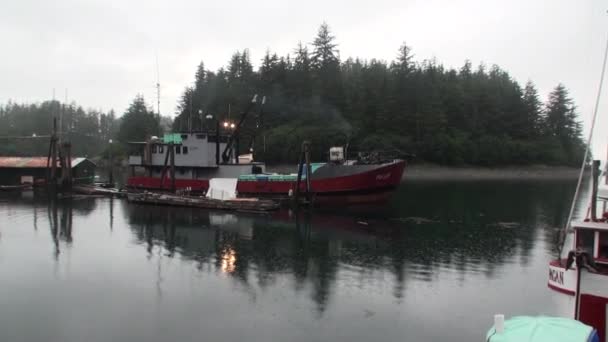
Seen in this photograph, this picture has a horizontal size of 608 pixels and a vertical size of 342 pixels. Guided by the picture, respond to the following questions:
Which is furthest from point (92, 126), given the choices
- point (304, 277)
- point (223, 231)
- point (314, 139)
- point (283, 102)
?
point (304, 277)

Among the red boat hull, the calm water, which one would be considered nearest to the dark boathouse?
the calm water

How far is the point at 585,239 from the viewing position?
11406 millimetres

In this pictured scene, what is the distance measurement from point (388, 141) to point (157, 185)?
165ft

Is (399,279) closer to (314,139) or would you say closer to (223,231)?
(223,231)

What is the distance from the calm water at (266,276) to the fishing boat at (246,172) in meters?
5.10

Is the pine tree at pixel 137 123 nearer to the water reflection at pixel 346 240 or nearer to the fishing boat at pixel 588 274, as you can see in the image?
the water reflection at pixel 346 240

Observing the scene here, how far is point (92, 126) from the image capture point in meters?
162

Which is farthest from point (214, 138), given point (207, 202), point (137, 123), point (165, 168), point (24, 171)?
point (137, 123)

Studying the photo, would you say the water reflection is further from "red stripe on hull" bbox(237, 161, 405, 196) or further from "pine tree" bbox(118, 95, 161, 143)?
"pine tree" bbox(118, 95, 161, 143)

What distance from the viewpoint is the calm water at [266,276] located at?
13266mm

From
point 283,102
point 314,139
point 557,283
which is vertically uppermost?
point 283,102

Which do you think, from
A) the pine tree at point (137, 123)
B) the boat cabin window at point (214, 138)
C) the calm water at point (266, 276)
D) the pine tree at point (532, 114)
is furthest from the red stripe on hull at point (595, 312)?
the pine tree at point (137, 123)

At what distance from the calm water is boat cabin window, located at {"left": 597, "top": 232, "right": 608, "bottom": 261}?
3.75 m

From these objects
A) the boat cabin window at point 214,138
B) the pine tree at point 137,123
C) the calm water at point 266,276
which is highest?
the pine tree at point 137,123
